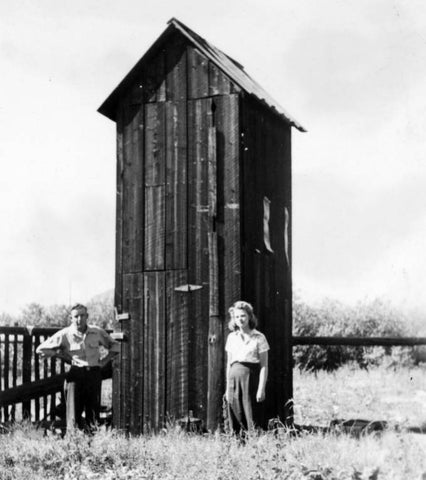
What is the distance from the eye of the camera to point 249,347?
1030 centimetres

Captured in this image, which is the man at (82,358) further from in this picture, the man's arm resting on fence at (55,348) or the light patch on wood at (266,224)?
the light patch on wood at (266,224)

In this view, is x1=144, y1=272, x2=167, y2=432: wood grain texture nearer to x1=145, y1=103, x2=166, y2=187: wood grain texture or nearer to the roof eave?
x1=145, y1=103, x2=166, y2=187: wood grain texture

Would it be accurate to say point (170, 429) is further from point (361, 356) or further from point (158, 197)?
point (361, 356)

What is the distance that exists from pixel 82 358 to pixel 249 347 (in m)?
2.58

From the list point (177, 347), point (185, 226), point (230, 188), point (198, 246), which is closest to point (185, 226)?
point (185, 226)

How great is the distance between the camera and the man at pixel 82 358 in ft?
36.4

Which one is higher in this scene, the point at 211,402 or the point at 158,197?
the point at 158,197

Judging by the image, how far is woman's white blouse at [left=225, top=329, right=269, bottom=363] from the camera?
33.7 ft

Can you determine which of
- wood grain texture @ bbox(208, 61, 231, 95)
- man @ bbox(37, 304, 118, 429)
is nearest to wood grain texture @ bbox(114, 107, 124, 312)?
man @ bbox(37, 304, 118, 429)

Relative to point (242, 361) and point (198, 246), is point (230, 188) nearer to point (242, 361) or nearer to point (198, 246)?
point (198, 246)

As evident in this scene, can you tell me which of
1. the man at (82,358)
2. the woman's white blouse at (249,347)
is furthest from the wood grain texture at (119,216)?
the woman's white blouse at (249,347)

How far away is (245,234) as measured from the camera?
1148cm

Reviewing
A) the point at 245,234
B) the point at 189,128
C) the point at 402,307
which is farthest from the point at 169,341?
the point at 402,307

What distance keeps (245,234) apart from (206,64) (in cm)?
255
